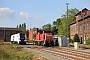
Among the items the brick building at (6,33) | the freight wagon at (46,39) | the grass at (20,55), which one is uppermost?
the brick building at (6,33)

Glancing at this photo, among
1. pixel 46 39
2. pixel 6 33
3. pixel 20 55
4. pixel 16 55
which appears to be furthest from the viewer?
pixel 6 33

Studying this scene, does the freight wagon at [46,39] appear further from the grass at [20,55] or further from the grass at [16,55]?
the grass at [20,55]

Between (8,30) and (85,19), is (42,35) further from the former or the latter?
(8,30)

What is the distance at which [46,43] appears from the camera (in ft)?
136

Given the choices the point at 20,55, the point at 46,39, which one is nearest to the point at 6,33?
the point at 46,39

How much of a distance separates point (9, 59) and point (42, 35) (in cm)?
2529

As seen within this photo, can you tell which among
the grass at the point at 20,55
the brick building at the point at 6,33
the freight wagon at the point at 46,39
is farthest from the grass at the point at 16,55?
the brick building at the point at 6,33

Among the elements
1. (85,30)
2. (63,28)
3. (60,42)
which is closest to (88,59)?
(60,42)

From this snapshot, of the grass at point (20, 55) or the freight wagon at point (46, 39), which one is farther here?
the freight wagon at point (46, 39)

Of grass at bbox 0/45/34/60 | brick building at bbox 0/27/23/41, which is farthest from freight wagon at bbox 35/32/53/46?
brick building at bbox 0/27/23/41

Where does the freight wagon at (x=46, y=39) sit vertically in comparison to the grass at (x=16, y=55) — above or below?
above

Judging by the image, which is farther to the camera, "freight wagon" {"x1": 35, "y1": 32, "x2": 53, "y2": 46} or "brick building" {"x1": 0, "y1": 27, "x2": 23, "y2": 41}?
"brick building" {"x1": 0, "y1": 27, "x2": 23, "y2": 41}

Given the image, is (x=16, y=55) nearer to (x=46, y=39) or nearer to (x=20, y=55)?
(x=20, y=55)

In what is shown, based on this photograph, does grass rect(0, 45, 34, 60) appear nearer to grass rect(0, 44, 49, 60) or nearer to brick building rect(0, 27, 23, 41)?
grass rect(0, 44, 49, 60)
